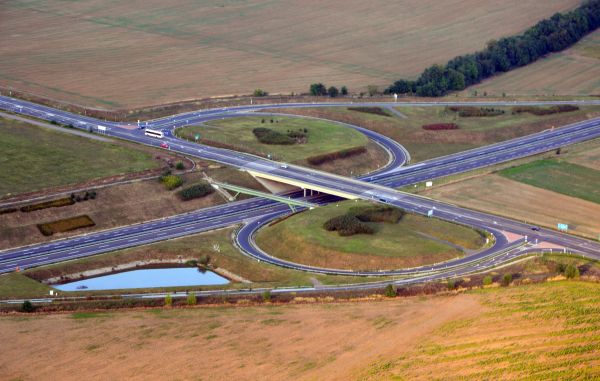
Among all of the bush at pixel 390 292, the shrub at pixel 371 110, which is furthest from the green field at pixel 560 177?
the bush at pixel 390 292

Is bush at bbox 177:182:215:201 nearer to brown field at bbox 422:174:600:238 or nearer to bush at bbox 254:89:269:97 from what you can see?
brown field at bbox 422:174:600:238

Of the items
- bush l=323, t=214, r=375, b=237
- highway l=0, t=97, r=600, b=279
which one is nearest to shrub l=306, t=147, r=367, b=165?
highway l=0, t=97, r=600, b=279

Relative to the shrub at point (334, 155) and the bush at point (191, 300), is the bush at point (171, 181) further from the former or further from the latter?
the bush at point (191, 300)

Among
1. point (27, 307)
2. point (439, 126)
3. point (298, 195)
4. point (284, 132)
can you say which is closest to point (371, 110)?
point (439, 126)

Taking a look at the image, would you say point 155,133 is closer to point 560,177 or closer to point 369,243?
point 369,243

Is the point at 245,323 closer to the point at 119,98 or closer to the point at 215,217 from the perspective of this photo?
the point at 215,217
